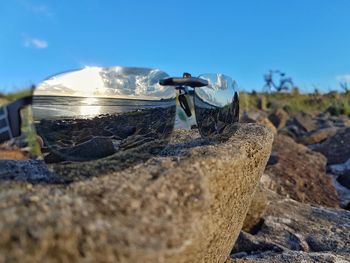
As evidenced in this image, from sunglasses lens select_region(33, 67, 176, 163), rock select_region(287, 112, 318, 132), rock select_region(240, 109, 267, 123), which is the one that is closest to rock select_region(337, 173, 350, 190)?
rock select_region(240, 109, 267, 123)

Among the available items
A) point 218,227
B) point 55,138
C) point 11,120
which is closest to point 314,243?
point 218,227

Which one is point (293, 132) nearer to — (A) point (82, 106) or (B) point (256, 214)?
(B) point (256, 214)

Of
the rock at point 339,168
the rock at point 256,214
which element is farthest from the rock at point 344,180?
the rock at point 256,214

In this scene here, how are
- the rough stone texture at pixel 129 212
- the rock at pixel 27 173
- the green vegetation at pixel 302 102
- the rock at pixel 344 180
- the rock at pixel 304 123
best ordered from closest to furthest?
1. the rough stone texture at pixel 129 212
2. the rock at pixel 27 173
3. the rock at pixel 344 180
4. the rock at pixel 304 123
5. the green vegetation at pixel 302 102

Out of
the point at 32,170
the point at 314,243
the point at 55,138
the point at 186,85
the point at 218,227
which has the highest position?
the point at 186,85

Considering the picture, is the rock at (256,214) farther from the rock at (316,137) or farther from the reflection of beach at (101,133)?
the rock at (316,137)

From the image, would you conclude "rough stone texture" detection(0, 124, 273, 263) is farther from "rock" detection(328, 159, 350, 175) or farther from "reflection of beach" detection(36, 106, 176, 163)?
"rock" detection(328, 159, 350, 175)

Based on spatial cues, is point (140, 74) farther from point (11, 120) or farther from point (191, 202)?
point (191, 202)
